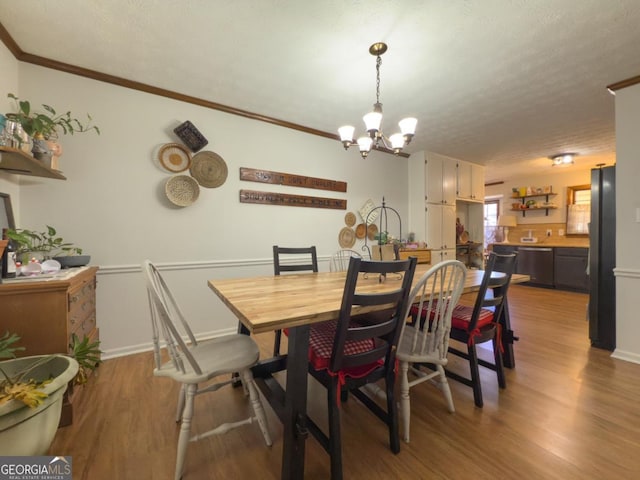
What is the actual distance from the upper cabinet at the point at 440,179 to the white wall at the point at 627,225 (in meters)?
2.08

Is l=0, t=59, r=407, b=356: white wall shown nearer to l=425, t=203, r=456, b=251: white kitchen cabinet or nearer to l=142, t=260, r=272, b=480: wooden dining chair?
l=142, t=260, r=272, b=480: wooden dining chair

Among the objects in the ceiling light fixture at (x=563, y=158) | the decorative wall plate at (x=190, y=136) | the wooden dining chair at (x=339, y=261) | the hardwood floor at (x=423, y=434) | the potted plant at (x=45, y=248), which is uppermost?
the ceiling light fixture at (x=563, y=158)

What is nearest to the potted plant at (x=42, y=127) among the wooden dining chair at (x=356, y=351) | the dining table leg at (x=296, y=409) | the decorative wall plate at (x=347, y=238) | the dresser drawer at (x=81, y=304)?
the dresser drawer at (x=81, y=304)

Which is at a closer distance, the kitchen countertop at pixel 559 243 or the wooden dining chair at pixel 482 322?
the wooden dining chair at pixel 482 322

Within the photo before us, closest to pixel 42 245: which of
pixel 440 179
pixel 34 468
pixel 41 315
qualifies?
pixel 41 315

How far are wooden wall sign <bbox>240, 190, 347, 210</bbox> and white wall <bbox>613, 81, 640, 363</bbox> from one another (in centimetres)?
265

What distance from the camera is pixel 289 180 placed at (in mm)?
3234

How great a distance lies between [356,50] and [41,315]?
250cm

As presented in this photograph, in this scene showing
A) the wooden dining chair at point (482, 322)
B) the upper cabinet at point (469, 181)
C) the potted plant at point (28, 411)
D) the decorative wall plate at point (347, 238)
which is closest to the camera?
the potted plant at point (28, 411)

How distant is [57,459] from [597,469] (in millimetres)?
2295

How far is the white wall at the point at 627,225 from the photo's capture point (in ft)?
7.49

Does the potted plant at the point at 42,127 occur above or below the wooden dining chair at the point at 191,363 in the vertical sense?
above

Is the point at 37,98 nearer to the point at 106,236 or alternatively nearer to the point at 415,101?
the point at 106,236

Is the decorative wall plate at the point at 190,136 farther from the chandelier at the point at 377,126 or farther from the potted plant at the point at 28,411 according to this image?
the potted plant at the point at 28,411
